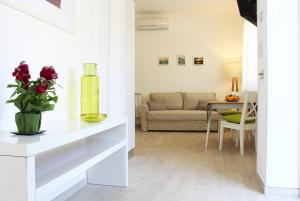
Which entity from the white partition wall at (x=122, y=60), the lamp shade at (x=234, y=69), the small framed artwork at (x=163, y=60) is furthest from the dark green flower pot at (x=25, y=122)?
the small framed artwork at (x=163, y=60)

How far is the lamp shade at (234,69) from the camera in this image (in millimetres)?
6629

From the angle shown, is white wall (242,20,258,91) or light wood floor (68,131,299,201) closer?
light wood floor (68,131,299,201)

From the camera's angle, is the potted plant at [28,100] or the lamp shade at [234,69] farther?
the lamp shade at [234,69]

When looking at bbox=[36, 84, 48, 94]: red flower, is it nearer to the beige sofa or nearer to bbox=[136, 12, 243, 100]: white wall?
the beige sofa

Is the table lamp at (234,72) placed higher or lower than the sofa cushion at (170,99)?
higher

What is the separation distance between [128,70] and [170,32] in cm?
358

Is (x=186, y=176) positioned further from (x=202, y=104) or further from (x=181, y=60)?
(x=181, y=60)

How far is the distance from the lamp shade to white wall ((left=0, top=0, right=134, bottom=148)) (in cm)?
338

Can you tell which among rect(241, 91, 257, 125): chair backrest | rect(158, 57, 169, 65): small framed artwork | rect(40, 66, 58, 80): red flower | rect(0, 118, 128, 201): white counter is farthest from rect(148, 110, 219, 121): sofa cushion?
rect(40, 66, 58, 80): red flower

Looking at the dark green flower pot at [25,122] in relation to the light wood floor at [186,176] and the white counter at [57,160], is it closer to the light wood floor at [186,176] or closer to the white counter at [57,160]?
the white counter at [57,160]

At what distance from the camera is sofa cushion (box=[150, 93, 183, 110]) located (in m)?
6.81

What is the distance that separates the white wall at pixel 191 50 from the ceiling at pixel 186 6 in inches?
10.8

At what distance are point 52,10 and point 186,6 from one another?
4.76m

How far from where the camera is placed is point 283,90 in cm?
242
